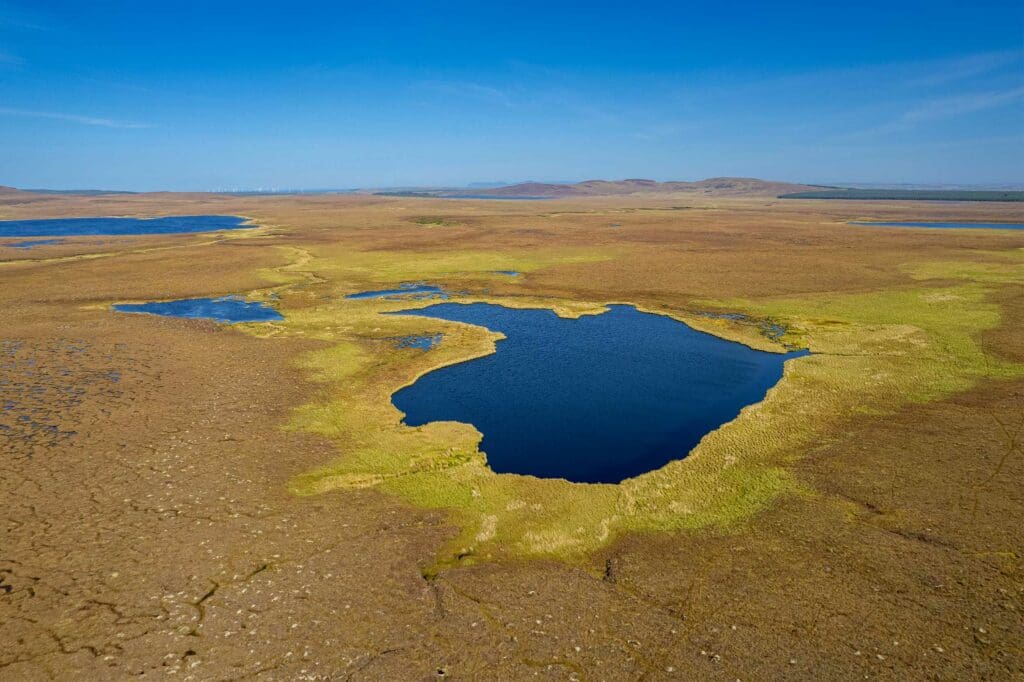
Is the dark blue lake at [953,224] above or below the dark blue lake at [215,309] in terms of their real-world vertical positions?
above

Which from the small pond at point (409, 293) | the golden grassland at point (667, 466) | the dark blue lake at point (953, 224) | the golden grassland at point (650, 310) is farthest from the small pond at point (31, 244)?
the dark blue lake at point (953, 224)

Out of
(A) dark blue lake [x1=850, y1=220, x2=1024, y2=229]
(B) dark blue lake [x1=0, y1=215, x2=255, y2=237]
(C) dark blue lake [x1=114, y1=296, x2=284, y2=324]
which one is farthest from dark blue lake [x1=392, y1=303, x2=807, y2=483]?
(A) dark blue lake [x1=850, y1=220, x2=1024, y2=229]

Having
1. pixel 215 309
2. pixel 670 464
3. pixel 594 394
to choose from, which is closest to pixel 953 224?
pixel 594 394

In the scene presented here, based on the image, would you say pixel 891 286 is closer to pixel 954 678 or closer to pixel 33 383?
pixel 954 678

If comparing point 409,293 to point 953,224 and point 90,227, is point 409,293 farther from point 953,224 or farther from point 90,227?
point 953,224

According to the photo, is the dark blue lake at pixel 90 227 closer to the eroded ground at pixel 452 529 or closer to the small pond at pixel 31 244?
the small pond at pixel 31 244
